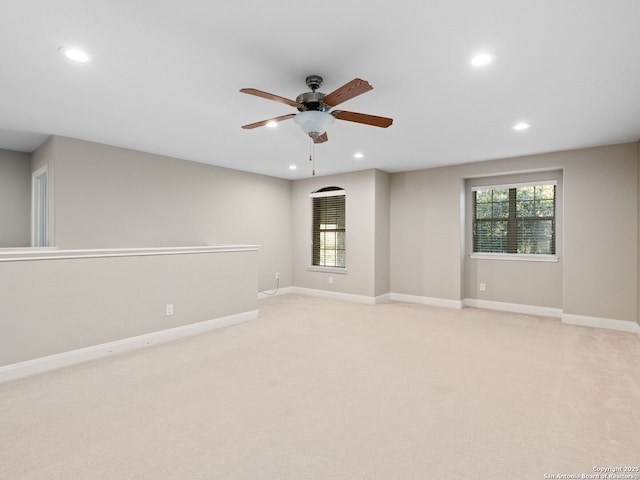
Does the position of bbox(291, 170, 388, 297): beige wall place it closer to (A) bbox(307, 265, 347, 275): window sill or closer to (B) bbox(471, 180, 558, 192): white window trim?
(A) bbox(307, 265, 347, 275): window sill

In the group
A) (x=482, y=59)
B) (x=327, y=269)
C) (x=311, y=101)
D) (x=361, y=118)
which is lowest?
(x=327, y=269)

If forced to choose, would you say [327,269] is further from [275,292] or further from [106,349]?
[106,349]

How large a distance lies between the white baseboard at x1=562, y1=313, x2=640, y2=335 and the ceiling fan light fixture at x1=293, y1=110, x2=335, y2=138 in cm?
444

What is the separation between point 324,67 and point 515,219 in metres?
4.42

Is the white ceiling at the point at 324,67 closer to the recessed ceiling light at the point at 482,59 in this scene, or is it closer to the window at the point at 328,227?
the recessed ceiling light at the point at 482,59

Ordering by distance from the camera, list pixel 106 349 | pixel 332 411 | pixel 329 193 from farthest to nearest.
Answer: pixel 329 193, pixel 106 349, pixel 332 411

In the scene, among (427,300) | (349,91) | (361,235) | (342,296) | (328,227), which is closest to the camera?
(349,91)

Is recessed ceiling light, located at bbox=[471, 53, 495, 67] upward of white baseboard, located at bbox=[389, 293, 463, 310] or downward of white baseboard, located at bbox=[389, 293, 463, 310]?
upward

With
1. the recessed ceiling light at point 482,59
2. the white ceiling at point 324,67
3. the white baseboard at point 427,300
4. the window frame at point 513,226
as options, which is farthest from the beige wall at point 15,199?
the window frame at point 513,226

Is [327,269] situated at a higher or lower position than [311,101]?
lower

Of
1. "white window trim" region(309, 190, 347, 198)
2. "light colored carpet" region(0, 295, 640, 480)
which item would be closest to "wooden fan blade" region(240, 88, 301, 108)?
"light colored carpet" region(0, 295, 640, 480)

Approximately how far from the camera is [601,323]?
4.51 metres

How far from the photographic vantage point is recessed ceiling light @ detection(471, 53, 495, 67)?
2.25 m

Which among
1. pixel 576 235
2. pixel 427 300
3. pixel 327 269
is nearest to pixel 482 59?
pixel 576 235
